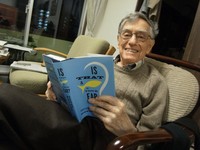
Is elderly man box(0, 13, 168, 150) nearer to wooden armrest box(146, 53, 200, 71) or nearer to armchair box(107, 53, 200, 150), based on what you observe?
armchair box(107, 53, 200, 150)

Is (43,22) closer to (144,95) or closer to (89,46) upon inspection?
(89,46)

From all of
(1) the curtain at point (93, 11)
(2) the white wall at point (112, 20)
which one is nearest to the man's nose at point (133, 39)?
(2) the white wall at point (112, 20)

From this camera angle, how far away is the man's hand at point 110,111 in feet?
2.73

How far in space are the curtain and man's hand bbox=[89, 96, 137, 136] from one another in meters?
2.77

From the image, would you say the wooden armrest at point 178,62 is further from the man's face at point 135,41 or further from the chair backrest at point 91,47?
the chair backrest at point 91,47

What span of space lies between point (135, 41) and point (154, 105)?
13.0 inches

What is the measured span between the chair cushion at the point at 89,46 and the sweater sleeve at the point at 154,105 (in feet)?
3.30

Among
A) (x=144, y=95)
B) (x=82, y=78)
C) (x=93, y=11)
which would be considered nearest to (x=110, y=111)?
(x=82, y=78)

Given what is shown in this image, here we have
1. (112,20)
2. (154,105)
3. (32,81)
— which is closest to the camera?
(154,105)

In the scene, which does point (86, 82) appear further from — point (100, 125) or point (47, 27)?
point (47, 27)

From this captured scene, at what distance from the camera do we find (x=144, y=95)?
1082mm

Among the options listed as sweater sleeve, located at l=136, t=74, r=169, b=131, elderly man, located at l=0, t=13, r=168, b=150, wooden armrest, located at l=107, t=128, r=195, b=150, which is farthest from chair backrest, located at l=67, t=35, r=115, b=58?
wooden armrest, located at l=107, t=128, r=195, b=150

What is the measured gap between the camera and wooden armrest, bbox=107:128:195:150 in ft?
2.06

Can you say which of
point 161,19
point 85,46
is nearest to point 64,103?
point 85,46
